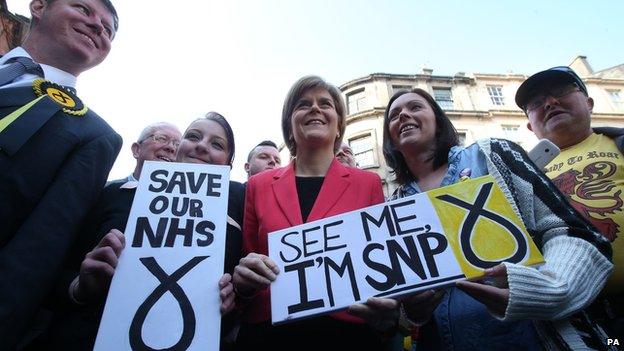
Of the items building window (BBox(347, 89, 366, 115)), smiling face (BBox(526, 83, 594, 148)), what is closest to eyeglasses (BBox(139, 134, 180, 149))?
smiling face (BBox(526, 83, 594, 148))

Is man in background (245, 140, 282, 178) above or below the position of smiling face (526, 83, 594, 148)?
above

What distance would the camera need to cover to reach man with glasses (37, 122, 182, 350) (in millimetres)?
1273

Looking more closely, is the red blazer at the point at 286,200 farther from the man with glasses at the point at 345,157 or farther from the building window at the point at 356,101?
the building window at the point at 356,101

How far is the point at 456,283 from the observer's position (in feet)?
3.74

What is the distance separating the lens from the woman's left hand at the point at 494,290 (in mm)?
1100

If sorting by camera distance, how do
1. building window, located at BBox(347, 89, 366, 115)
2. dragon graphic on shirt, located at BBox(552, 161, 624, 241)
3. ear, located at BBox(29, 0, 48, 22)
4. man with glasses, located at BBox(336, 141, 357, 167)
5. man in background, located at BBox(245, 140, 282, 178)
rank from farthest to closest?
building window, located at BBox(347, 89, 366, 115), man with glasses, located at BBox(336, 141, 357, 167), man in background, located at BBox(245, 140, 282, 178), ear, located at BBox(29, 0, 48, 22), dragon graphic on shirt, located at BBox(552, 161, 624, 241)

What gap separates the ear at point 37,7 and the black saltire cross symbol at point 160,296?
2073mm

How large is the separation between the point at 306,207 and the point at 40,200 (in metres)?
1.21

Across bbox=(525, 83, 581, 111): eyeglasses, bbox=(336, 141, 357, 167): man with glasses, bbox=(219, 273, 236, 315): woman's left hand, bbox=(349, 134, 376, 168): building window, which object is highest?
bbox=(349, 134, 376, 168): building window

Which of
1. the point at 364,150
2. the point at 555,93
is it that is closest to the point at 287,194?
the point at 555,93

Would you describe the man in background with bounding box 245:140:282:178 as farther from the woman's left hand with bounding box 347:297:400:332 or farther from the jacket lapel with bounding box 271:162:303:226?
the woman's left hand with bounding box 347:297:400:332

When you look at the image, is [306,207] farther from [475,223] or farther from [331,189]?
[475,223]

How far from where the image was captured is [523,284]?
3.51 ft

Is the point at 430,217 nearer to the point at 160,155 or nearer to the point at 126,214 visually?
the point at 126,214
